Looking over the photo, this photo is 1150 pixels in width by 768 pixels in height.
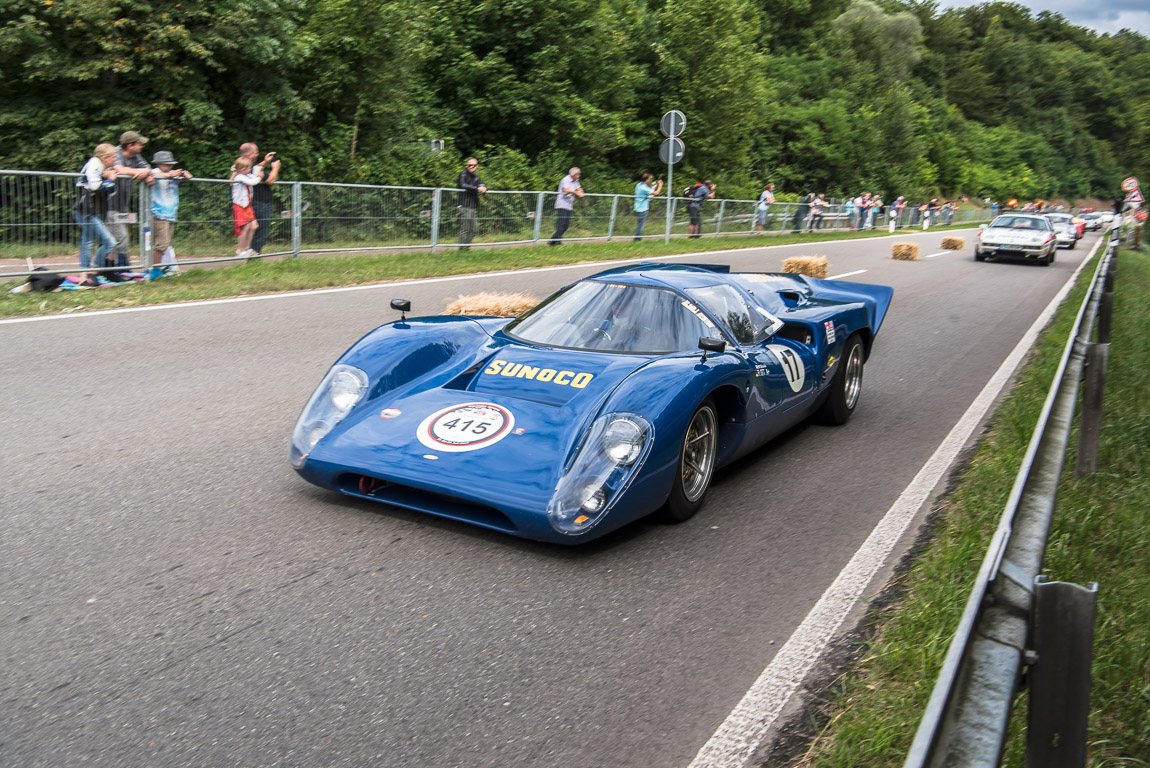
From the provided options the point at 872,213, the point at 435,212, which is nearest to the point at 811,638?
the point at 435,212

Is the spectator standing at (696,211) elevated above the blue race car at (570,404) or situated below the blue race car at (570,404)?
above

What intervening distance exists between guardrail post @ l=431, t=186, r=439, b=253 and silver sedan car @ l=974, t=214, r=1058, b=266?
16146mm

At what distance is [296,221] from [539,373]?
10.2m

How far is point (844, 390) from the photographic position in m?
6.97

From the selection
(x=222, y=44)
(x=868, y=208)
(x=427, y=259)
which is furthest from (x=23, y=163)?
(x=868, y=208)

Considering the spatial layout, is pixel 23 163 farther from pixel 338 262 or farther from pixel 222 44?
pixel 338 262

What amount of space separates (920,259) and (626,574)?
2375 centimetres

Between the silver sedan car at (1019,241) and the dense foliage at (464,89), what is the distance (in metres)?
11.1

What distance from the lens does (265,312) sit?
33.6ft

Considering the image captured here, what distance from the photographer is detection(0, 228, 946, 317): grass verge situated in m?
9.95

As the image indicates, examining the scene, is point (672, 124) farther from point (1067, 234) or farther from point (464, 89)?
point (1067, 234)

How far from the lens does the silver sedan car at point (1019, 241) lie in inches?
1006

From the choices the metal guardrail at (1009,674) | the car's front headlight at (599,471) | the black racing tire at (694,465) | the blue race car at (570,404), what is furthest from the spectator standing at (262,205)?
the metal guardrail at (1009,674)

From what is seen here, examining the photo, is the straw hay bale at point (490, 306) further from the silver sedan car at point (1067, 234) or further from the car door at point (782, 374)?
the silver sedan car at point (1067, 234)
